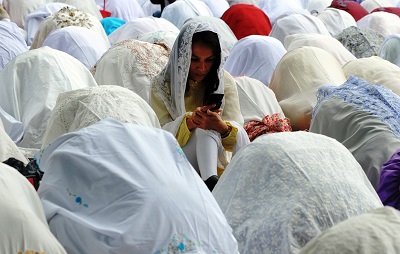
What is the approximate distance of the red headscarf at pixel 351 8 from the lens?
1029 cm

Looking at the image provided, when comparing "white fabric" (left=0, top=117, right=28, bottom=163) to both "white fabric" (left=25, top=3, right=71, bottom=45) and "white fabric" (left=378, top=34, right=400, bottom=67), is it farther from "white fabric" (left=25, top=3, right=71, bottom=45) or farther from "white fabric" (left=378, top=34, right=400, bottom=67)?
"white fabric" (left=25, top=3, right=71, bottom=45)

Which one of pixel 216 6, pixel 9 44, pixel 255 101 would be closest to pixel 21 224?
pixel 255 101

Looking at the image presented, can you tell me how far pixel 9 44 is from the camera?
624 cm

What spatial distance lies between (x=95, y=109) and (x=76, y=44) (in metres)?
2.48

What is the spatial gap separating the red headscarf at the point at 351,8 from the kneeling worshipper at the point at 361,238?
857 centimetres

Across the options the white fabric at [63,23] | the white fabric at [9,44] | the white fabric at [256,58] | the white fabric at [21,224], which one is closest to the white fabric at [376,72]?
the white fabric at [256,58]

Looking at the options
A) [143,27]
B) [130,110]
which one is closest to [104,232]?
[130,110]

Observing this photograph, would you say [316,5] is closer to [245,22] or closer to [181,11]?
[181,11]

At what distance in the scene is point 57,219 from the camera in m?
2.52

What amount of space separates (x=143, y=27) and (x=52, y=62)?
2263 millimetres

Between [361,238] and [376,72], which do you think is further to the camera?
[376,72]

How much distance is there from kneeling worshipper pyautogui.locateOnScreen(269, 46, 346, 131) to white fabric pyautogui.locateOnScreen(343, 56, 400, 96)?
97 millimetres

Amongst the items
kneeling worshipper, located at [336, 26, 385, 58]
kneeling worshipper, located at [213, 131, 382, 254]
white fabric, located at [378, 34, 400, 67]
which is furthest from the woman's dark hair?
kneeling worshipper, located at [336, 26, 385, 58]

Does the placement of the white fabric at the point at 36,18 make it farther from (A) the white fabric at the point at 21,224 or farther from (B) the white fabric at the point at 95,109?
(A) the white fabric at the point at 21,224
